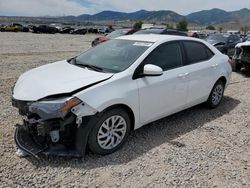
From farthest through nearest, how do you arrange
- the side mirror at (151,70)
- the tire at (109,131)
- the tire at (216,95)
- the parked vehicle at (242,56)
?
the parked vehicle at (242,56) → the tire at (216,95) → the side mirror at (151,70) → the tire at (109,131)

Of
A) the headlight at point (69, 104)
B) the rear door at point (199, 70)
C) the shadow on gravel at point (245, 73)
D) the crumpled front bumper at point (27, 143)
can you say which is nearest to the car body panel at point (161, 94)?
the rear door at point (199, 70)

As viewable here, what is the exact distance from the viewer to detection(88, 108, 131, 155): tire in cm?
339

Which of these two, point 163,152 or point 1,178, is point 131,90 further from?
point 1,178

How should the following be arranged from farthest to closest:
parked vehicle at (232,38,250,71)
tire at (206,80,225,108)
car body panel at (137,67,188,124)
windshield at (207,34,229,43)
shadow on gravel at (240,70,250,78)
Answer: windshield at (207,34,229,43), shadow on gravel at (240,70,250,78), parked vehicle at (232,38,250,71), tire at (206,80,225,108), car body panel at (137,67,188,124)

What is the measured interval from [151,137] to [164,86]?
833 mm

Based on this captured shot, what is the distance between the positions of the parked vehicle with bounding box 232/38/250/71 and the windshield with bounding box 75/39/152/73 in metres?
6.04

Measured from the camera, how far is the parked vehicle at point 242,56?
900cm

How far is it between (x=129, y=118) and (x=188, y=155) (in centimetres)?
97

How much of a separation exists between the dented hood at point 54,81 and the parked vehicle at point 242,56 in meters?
6.99

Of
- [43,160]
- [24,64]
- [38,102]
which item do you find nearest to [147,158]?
[43,160]

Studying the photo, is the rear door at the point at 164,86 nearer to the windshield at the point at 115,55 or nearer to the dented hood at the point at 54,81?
the windshield at the point at 115,55

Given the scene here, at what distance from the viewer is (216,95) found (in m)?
5.54

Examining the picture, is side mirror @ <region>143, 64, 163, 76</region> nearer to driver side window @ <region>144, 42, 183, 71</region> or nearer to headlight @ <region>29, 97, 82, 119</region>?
driver side window @ <region>144, 42, 183, 71</region>

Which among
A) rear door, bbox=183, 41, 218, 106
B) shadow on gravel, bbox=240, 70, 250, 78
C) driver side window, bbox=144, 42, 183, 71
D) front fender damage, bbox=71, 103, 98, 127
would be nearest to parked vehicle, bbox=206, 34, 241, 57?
shadow on gravel, bbox=240, 70, 250, 78
